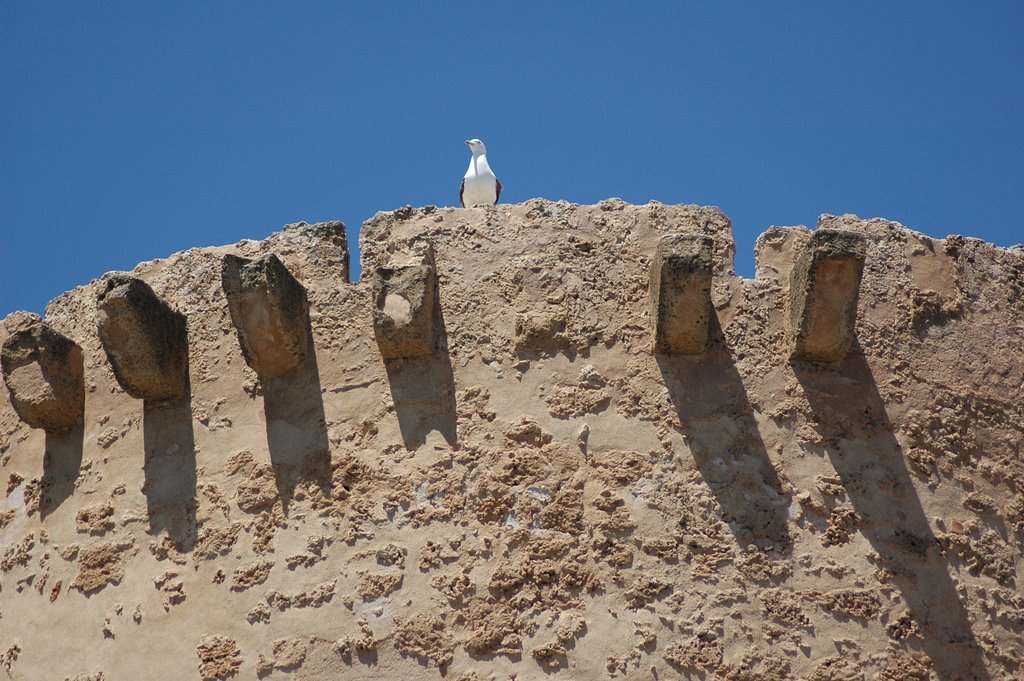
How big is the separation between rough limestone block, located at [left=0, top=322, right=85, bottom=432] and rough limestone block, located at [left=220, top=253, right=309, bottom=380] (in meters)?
0.83

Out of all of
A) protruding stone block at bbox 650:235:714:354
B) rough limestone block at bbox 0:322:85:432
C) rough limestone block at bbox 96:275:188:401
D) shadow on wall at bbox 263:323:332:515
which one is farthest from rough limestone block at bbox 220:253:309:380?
protruding stone block at bbox 650:235:714:354

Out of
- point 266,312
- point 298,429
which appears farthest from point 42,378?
point 298,429

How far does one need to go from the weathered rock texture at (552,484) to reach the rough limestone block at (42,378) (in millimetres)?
116

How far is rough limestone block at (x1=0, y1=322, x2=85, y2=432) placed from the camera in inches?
255

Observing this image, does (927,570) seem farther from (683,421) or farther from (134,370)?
(134,370)

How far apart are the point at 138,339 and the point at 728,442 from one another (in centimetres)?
239

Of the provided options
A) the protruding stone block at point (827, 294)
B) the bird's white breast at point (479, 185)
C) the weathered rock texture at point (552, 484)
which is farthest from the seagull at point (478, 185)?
the protruding stone block at point (827, 294)

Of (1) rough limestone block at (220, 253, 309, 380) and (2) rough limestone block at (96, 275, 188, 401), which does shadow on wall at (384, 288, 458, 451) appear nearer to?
(1) rough limestone block at (220, 253, 309, 380)

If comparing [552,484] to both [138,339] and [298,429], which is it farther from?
[138,339]

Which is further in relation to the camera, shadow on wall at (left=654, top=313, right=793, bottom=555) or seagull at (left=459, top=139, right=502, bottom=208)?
seagull at (left=459, top=139, right=502, bottom=208)

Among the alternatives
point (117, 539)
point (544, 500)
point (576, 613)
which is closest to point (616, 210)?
point (544, 500)

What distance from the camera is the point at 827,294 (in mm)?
6027

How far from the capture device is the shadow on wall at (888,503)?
18.5 feet

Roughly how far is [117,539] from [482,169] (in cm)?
293
